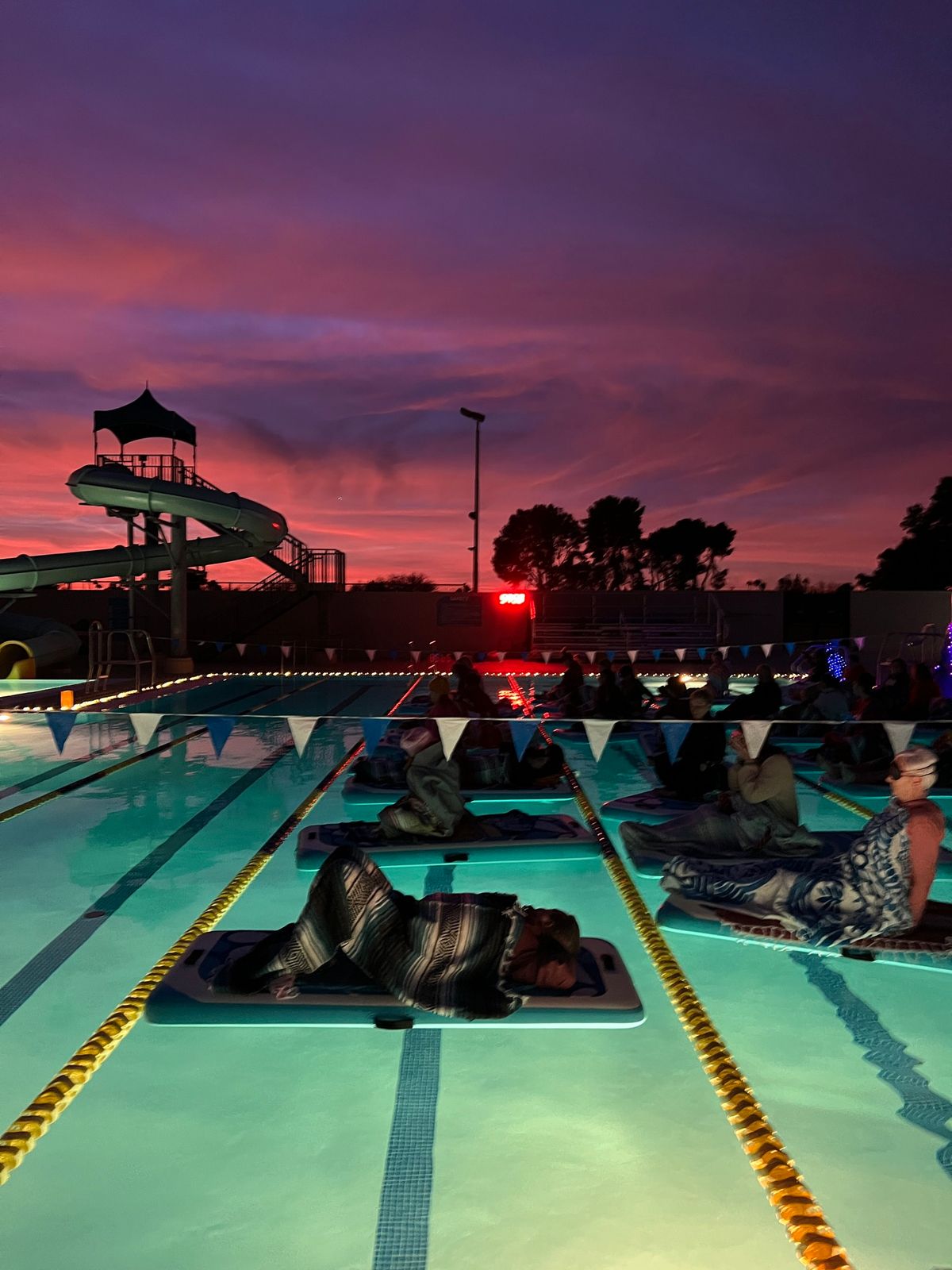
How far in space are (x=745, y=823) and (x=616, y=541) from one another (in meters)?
45.0

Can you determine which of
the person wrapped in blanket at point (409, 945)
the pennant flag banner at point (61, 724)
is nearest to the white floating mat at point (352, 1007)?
the person wrapped in blanket at point (409, 945)

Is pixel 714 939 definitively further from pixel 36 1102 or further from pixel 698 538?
pixel 698 538

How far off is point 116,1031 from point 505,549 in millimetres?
52033

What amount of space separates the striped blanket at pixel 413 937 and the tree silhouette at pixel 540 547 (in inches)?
1873

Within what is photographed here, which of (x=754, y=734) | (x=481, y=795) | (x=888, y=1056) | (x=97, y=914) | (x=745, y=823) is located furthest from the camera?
(x=481, y=795)

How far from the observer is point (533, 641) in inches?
1346

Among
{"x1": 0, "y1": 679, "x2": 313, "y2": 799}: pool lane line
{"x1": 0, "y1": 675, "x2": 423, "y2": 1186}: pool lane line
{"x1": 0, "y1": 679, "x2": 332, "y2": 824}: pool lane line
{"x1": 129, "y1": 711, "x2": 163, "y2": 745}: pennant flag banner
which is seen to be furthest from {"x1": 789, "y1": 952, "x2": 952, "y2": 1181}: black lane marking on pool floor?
{"x1": 129, "y1": 711, "x2": 163, "y2": 745}: pennant flag banner

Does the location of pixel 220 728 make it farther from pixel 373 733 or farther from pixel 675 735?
pixel 675 735

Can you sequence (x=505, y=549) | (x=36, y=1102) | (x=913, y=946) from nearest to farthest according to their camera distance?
(x=36, y=1102) → (x=913, y=946) → (x=505, y=549)

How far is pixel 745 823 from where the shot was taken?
23.1ft

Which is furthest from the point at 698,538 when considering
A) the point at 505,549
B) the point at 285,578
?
the point at 285,578

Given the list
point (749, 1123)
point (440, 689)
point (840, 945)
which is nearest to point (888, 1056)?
point (840, 945)

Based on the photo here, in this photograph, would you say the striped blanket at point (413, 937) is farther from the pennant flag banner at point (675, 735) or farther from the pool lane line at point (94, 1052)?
the pennant flag banner at point (675, 735)

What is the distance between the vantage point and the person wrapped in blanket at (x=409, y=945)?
14.2ft
